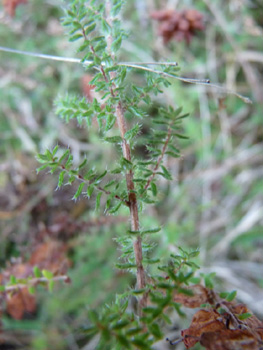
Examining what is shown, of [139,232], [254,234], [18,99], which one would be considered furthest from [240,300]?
[18,99]

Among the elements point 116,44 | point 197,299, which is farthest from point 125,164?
point 197,299

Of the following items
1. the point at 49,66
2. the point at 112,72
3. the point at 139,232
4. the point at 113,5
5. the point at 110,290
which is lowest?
the point at 110,290

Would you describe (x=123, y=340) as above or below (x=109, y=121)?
below

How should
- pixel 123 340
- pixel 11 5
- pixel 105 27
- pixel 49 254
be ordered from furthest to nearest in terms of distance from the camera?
pixel 11 5 → pixel 49 254 → pixel 105 27 → pixel 123 340

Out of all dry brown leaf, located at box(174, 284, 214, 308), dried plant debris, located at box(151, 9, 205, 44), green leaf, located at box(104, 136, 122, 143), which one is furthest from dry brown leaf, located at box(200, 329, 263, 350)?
dried plant debris, located at box(151, 9, 205, 44)

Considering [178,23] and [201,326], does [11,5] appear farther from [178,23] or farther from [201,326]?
[201,326]

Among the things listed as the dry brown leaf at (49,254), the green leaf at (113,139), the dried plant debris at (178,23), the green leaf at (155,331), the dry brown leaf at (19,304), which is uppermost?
the dried plant debris at (178,23)

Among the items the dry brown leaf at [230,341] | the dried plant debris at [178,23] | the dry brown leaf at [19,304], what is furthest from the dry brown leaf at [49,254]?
the dried plant debris at [178,23]

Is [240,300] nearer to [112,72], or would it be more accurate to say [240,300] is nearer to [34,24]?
[112,72]

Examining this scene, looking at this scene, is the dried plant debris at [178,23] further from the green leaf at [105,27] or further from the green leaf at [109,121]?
the green leaf at [109,121]
